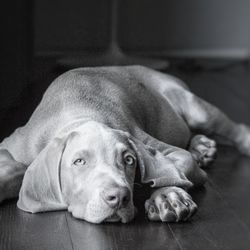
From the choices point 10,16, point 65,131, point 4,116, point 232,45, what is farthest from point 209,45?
point 65,131

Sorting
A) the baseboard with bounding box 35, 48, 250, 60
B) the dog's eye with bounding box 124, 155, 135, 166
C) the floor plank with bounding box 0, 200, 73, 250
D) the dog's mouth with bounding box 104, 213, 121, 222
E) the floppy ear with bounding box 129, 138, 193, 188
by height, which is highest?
the dog's eye with bounding box 124, 155, 135, 166

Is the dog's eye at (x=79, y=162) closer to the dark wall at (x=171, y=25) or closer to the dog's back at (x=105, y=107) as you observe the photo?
the dog's back at (x=105, y=107)

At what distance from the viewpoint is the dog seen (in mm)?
2932

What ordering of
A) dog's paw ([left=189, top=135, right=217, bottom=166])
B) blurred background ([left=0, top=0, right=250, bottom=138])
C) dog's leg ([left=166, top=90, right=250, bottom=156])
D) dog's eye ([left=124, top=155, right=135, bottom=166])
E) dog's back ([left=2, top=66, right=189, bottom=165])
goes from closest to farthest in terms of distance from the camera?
1. dog's eye ([left=124, top=155, right=135, bottom=166])
2. dog's back ([left=2, top=66, right=189, bottom=165])
3. dog's paw ([left=189, top=135, right=217, bottom=166])
4. dog's leg ([left=166, top=90, right=250, bottom=156])
5. blurred background ([left=0, top=0, right=250, bottom=138])

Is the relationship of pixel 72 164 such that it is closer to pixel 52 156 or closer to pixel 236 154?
pixel 52 156

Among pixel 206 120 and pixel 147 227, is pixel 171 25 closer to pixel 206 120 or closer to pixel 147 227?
pixel 206 120

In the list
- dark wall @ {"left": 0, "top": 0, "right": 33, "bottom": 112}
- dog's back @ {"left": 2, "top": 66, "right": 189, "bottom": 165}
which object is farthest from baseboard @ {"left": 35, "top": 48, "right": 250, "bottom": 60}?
dog's back @ {"left": 2, "top": 66, "right": 189, "bottom": 165}

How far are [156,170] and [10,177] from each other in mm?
582

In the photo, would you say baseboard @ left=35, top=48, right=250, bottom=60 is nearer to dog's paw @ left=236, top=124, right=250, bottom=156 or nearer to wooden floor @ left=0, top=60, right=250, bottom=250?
dog's paw @ left=236, top=124, right=250, bottom=156

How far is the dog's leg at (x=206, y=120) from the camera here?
409 cm

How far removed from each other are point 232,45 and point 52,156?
12.8 ft

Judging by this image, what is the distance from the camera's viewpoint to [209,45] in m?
6.66

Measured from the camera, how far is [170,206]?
302 centimetres

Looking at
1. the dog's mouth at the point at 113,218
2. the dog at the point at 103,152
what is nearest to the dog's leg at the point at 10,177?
the dog at the point at 103,152
